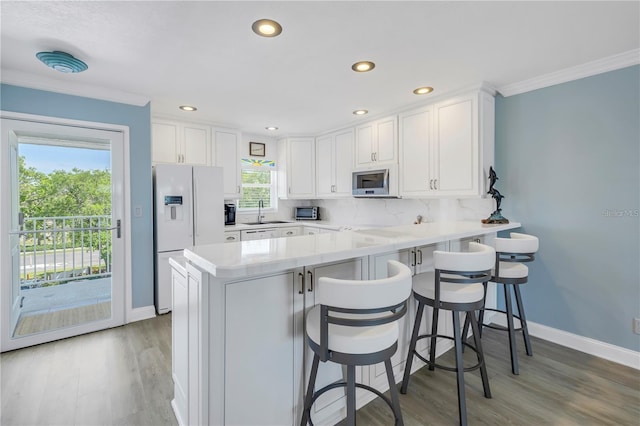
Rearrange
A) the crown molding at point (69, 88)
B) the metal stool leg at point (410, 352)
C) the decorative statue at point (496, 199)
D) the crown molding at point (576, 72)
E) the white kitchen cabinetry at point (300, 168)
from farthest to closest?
the white kitchen cabinetry at point (300, 168)
the decorative statue at point (496, 199)
the crown molding at point (69, 88)
the crown molding at point (576, 72)
the metal stool leg at point (410, 352)

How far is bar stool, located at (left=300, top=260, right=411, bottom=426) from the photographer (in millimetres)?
1189

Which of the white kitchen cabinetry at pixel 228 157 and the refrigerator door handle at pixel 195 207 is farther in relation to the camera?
the white kitchen cabinetry at pixel 228 157

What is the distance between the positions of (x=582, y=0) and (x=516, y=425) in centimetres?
242

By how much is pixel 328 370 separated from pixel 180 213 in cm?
257

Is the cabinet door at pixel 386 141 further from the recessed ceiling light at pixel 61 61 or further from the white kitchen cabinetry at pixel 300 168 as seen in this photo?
the recessed ceiling light at pixel 61 61

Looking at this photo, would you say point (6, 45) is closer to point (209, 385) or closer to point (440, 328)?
point (209, 385)

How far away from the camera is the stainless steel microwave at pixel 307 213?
201 inches

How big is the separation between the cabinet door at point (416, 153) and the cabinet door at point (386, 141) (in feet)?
0.34

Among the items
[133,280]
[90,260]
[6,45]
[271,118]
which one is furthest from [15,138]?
[271,118]

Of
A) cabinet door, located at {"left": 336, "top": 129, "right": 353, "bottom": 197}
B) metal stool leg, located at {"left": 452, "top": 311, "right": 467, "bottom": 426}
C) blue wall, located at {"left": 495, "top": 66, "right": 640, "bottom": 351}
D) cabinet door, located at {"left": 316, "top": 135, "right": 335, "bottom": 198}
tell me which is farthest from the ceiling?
metal stool leg, located at {"left": 452, "top": 311, "right": 467, "bottom": 426}

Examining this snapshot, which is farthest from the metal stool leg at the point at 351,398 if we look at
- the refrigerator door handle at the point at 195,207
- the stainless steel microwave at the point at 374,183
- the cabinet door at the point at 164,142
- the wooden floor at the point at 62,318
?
the cabinet door at the point at 164,142

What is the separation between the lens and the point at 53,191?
2746mm

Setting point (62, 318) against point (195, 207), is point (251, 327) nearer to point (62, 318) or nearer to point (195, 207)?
point (195, 207)

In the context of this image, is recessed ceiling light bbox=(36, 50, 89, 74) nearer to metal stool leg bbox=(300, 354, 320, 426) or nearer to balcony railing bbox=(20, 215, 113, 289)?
balcony railing bbox=(20, 215, 113, 289)
